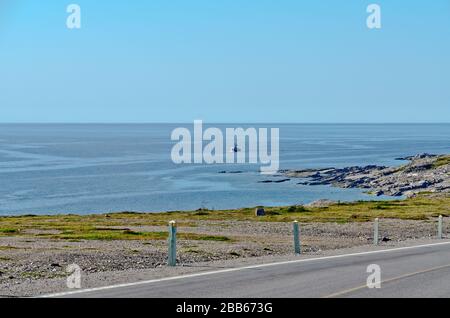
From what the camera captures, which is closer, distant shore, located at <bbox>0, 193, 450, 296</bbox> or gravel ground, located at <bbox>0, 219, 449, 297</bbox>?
gravel ground, located at <bbox>0, 219, 449, 297</bbox>

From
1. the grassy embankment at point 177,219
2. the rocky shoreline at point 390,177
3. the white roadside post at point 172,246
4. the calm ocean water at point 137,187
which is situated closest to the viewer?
the white roadside post at point 172,246

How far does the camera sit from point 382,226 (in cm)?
3891

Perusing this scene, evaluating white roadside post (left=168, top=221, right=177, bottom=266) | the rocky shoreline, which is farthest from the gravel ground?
the rocky shoreline

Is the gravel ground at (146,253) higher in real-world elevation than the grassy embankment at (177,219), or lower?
higher

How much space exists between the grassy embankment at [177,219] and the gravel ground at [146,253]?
9.58 feet

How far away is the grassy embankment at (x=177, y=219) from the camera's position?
35875mm

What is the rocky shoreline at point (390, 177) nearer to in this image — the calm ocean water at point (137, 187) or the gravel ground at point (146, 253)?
the calm ocean water at point (137, 187)

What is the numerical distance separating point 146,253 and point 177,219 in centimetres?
2752

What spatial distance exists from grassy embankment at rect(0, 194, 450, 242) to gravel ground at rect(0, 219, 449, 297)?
9.58 feet

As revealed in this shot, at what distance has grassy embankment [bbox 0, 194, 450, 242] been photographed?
1412 inches

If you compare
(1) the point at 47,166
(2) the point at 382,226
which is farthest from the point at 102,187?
(2) the point at 382,226

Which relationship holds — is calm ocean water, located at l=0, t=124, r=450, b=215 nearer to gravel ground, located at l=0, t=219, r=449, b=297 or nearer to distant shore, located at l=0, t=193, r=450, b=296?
distant shore, located at l=0, t=193, r=450, b=296

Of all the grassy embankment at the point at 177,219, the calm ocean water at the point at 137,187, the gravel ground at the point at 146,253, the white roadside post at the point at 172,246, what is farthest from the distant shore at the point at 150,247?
the calm ocean water at the point at 137,187

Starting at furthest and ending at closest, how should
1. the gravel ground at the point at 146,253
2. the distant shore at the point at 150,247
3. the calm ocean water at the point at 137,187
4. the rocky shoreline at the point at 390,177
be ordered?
the rocky shoreline at the point at 390,177 < the calm ocean water at the point at 137,187 < the distant shore at the point at 150,247 < the gravel ground at the point at 146,253
